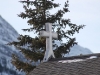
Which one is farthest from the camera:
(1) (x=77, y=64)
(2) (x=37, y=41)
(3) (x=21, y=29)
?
(3) (x=21, y=29)

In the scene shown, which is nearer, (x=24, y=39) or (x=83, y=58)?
(x=83, y=58)

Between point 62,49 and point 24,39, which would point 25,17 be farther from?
point 62,49

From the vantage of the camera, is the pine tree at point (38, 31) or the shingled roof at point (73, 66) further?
the pine tree at point (38, 31)

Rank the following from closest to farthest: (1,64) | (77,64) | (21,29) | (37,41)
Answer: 1. (77,64)
2. (37,41)
3. (21,29)
4. (1,64)

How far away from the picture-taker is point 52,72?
42.9 ft

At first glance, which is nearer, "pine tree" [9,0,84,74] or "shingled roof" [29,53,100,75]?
"shingled roof" [29,53,100,75]

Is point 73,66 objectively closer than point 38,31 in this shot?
Yes

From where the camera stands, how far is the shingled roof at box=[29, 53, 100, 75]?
39.9 feet

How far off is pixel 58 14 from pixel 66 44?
2.23 metres

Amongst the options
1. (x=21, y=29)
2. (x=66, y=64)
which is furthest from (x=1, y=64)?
(x=66, y=64)

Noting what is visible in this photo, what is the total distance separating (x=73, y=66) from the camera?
508 inches

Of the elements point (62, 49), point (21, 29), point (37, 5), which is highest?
point (37, 5)

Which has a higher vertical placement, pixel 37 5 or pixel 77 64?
pixel 37 5

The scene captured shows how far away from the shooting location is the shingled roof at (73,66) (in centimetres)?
1216
